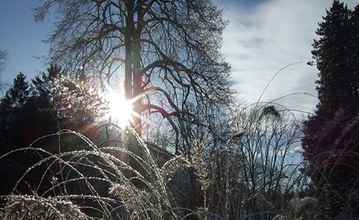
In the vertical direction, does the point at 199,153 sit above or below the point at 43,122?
below

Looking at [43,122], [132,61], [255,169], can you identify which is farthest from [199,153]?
[132,61]

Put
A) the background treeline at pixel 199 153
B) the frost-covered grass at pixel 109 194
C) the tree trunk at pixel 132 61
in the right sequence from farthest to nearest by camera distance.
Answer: the tree trunk at pixel 132 61
the background treeline at pixel 199 153
the frost-covered grass at pixel 109 194

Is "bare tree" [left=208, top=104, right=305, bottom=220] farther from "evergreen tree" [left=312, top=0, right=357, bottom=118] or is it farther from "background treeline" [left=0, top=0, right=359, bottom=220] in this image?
"evergreen tree" [left=312, top=0, right=357, bottom=118]

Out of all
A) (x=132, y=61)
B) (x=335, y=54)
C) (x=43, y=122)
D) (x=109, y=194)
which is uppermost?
(x=335, y=54)

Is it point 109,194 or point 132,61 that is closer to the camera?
point 109,194

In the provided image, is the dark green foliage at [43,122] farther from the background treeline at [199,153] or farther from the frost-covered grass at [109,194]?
the frost-covered grass at [109,194]

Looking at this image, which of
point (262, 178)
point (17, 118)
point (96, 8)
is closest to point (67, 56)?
point (96, 8)

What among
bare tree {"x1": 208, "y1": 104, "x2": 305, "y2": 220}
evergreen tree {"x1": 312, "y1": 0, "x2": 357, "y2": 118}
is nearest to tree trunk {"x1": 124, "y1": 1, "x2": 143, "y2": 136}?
evergreen tree {"x1": 312, "y1": 0, "x2": 357, "y2": 118}

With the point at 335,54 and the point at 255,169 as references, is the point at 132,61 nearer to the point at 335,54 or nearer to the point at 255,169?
the point at 335,54

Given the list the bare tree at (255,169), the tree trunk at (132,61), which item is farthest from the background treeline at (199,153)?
the tree trunk at (132,61)

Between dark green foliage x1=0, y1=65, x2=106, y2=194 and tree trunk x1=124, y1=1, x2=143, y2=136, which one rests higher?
tree trunk x1=124, y1=1, x2=143, y2=136

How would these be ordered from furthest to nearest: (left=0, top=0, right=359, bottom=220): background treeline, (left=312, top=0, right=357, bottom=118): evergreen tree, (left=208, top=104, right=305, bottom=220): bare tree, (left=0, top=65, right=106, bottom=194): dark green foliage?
1. (left=312, top=0, right=357, bottom=118): evergreen tree
2. (left=0, top=65, right=106, bottom=194): dark green foliage
3. (left=208, top=104, right=305, bottom=220): bare tree
4. (left=0, top=0, right=359, bottom=220): background treeline

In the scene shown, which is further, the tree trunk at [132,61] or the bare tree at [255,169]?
the tree trunk at [132,61]

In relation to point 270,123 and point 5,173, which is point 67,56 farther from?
point 270,123
